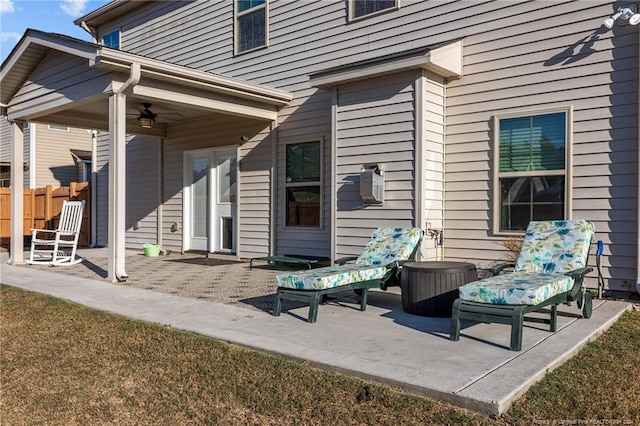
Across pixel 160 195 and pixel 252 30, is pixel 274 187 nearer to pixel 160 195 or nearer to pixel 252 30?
pixel 252 30

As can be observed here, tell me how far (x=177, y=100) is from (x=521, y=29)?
15.8 ft

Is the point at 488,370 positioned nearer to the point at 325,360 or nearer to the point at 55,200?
the point at 325,360

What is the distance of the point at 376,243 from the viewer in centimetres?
661

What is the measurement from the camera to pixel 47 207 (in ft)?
47.5

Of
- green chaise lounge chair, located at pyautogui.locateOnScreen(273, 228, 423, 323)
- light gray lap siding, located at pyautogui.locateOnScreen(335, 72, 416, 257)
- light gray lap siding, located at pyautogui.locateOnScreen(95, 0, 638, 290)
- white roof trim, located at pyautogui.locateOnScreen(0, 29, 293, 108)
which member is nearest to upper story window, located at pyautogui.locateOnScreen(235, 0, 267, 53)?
light gray lap siding, located at pyautogui.locateOnScreen(95, 0, 638, 290)

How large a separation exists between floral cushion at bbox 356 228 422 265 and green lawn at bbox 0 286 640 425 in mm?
2322

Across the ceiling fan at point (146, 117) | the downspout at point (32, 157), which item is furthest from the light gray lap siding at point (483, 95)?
the downspout at point (32, 157)

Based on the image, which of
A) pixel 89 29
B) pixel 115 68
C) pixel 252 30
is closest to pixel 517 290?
pixel 115 68

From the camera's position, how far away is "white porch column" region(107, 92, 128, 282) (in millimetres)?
7363

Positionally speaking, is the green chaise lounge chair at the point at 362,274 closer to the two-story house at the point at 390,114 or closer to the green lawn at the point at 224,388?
the two-story house at the point at 390,114

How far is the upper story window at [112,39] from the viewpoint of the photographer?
13430mm

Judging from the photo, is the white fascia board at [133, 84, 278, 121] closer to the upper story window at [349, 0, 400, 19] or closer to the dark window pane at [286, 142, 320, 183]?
the dark window pane at [286, 142, 320, 183]

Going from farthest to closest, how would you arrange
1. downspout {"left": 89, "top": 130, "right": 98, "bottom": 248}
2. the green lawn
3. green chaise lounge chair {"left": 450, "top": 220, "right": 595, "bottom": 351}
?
downspout {"left": 89, "top": 130, "right": 98, "bottom": 248} < green chaise lounge chair {"left": 450, "top": 220, "right": 595, "bottom": 351} < the green lawn

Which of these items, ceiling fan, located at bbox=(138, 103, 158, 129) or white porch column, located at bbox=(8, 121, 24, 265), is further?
white porch column, located at bbox=(8, 121, 24, 265)
